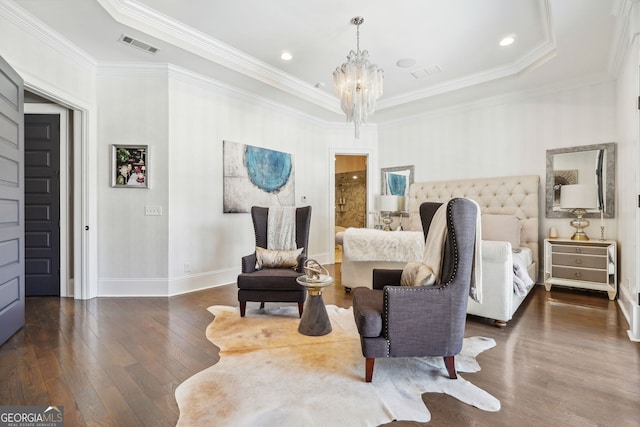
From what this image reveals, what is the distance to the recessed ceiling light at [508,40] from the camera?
11.2ft

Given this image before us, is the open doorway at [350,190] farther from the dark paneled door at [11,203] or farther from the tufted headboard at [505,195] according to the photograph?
the dark paneled door at [11,203]

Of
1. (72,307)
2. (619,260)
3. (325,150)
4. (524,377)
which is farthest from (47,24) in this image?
(619,260)

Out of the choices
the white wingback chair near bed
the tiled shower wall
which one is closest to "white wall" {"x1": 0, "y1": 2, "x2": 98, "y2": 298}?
the white wingback chair near bed

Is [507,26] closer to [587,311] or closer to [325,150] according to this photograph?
[587,311]

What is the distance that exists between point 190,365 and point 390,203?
4.41 m

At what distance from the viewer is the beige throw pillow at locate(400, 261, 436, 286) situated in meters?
1.92

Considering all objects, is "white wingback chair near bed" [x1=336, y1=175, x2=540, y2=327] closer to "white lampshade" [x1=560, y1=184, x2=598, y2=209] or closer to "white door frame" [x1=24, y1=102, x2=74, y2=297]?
"white lampshade" [x1=560, y1=184, x2=598, y2=209]

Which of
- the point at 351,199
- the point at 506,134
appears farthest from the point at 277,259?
the point at 351,199

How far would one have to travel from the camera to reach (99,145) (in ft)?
12.4

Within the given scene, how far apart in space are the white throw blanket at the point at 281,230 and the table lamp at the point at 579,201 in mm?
3495

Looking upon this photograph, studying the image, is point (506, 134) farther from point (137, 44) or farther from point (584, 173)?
point (137, 44)

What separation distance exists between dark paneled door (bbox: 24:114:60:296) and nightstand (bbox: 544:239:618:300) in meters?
6.39

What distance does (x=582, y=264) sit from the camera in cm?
374

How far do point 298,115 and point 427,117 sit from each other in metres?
2.41
